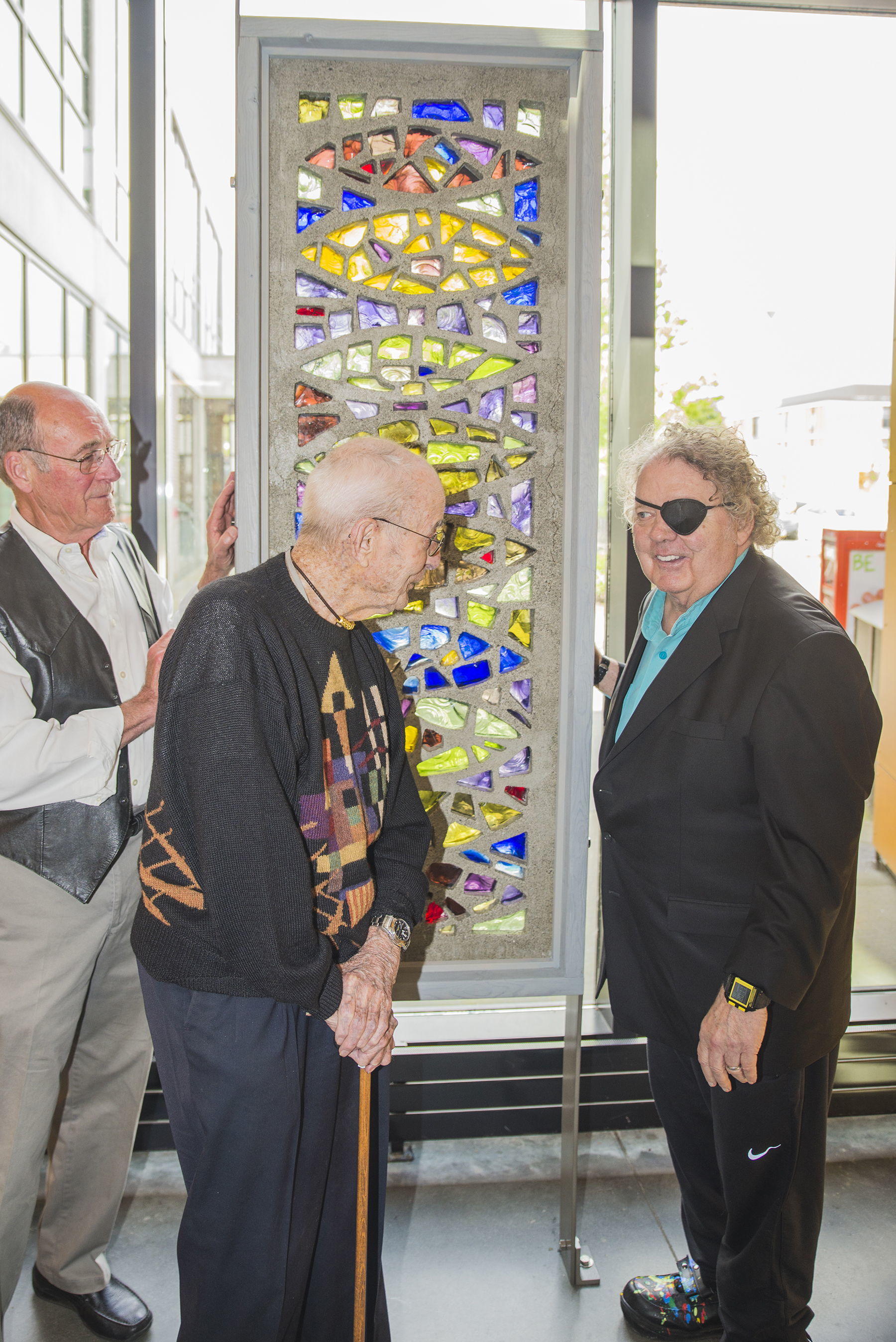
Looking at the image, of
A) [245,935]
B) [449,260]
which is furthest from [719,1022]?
[449,260]

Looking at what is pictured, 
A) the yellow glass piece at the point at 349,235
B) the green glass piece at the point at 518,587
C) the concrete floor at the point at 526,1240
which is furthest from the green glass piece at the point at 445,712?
the concrete floor at the point at 526,1240

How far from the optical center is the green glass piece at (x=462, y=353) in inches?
80.7

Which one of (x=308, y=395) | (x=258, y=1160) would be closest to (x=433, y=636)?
(x=308, y=395)

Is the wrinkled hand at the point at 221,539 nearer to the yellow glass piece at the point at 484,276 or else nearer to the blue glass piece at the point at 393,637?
the blue glass piece at the point at 393,637

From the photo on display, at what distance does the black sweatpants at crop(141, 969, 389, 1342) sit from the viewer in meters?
1.43

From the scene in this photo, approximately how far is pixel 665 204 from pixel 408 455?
1713 millimetres

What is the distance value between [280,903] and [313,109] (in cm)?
155

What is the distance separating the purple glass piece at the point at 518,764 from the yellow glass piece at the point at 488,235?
3.52ft

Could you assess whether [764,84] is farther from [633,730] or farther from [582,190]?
[633,730]

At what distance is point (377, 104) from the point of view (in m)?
1.96

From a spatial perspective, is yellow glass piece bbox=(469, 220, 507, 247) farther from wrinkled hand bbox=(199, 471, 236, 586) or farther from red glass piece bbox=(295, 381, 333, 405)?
wrinkled hand bbox=(199, 471, 236, 586)

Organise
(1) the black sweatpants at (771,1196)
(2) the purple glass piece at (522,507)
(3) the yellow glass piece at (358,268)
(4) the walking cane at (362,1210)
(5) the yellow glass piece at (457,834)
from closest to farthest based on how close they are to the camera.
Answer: (4) the walking cane at (362,1210) < (1) the black sweatpants at (771,1196) < (3) the yellow glass piece at (358,268) < (2) the purple glass piece at (522,507) < (5) the yellow glass piece at (457,834)

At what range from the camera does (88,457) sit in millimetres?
2047

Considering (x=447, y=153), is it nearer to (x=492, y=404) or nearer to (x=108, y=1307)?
(x=492, y=404)
